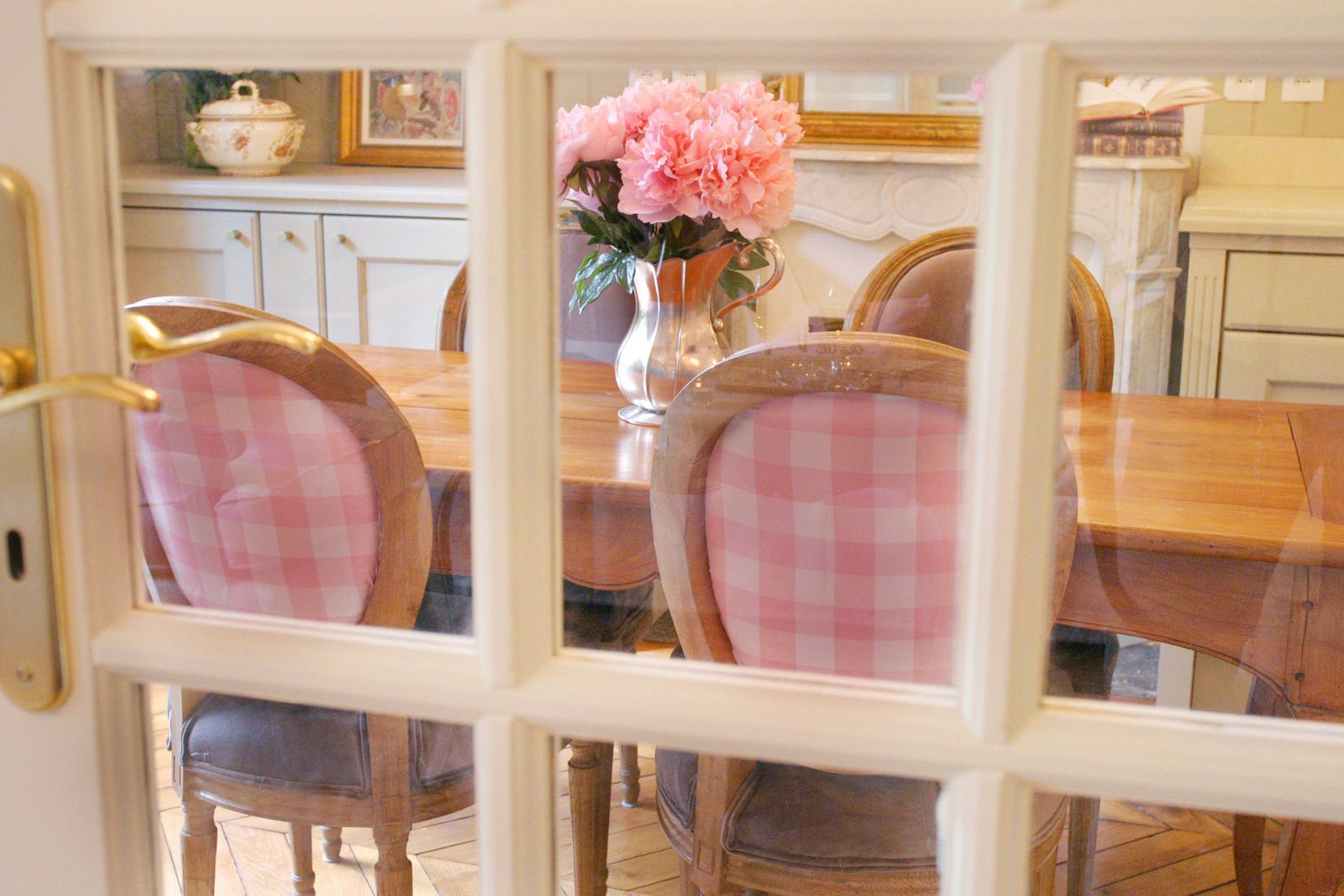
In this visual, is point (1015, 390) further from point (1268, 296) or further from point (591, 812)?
point (591, 812)

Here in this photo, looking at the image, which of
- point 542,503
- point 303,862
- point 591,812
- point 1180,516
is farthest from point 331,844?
point 1180,516

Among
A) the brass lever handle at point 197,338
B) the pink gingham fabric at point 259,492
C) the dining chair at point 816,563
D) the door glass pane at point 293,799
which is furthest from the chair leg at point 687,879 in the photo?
the brass lever handle at point 197,338

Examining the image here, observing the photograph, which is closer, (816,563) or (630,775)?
(630,775)

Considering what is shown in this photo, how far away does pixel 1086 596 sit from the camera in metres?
0.57

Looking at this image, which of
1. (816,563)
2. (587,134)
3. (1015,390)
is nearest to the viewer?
(1015,390)

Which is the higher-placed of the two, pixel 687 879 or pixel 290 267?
pixel 290 267

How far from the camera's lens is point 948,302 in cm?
51

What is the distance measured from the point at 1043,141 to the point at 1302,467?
235mm

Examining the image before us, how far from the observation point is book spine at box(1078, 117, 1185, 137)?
43 cm

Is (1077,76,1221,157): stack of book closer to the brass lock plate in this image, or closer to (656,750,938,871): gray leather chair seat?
(656,750,938,871): gray leather chair seat

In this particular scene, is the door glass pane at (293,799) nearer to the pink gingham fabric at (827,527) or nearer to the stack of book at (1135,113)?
the pink gingham fabric at (827,527)

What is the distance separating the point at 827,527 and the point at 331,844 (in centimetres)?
33

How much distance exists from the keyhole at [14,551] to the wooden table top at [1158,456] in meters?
0.18

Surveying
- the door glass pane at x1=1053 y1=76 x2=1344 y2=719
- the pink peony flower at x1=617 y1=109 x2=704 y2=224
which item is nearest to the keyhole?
the pink peony flower at x1=617 y1=109 x2=704 y2=224
